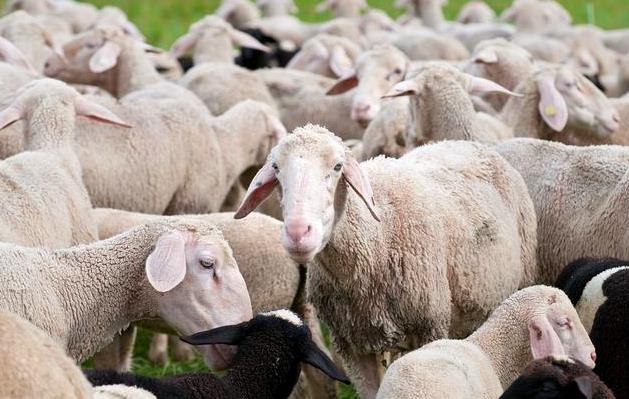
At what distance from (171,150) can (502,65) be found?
7.53 ft

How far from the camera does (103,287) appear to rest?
486 centimetres

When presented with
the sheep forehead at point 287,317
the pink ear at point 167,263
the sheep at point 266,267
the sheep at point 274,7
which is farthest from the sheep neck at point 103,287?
the sheep at point 274,7

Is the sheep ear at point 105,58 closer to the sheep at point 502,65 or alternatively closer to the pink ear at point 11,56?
the pink ear at point 11,56

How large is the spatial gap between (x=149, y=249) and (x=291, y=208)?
72 cm

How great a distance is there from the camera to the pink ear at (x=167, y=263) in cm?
462

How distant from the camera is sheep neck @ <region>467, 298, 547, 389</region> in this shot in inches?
184

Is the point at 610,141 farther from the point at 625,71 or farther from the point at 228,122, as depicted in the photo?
the point at 625,71

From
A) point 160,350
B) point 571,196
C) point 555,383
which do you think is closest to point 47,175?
point 160,350

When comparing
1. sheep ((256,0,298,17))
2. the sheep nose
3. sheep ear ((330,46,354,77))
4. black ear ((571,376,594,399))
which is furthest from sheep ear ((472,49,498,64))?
sheep ((256,0,298,17))

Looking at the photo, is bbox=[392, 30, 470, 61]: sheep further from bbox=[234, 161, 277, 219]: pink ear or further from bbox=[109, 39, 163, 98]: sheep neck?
bbox=[234, 161, 277, 219]: pink ear

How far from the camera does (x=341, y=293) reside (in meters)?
4.95

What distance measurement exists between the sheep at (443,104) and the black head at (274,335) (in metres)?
2.07

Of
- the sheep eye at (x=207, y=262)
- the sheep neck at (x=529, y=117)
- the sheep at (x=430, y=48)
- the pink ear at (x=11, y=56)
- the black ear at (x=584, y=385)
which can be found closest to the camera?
the black ear at (x=584, y=385)

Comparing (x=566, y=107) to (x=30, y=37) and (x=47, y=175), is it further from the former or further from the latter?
(x=30, y=37)
